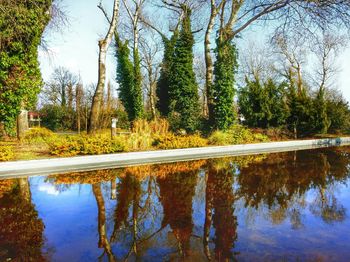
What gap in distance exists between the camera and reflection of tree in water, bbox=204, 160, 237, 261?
3.92m

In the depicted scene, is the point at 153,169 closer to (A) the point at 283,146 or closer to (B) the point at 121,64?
(A) the point at 283,146

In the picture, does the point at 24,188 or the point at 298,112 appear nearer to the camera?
the point at 24,188

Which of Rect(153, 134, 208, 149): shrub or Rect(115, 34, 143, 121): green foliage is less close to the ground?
Rect(115, 34, 143, 121): green foliage

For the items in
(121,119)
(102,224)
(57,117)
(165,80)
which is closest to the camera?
(102,224)

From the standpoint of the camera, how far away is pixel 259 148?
54.1 feet

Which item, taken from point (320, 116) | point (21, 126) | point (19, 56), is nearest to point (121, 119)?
point (21, 126)

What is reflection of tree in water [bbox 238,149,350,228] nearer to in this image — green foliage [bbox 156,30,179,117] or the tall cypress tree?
the tall cypress tree

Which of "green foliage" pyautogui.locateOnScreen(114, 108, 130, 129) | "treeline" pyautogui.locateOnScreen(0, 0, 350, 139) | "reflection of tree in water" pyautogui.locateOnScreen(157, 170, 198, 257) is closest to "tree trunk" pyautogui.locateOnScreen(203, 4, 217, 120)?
"treeline" pyautogui.locateOnScreen(0, 0, 350, 139)

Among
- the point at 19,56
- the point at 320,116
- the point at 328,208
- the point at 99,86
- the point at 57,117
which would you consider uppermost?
the point at 19,56

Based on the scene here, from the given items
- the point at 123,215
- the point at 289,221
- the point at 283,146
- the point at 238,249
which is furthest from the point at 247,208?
the point at 283,146

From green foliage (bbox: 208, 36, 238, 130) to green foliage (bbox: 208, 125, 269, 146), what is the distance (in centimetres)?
68

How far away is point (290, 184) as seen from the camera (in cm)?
775

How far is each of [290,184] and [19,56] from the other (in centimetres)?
1091

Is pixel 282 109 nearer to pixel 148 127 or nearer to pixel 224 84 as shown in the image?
pixel 224 84
